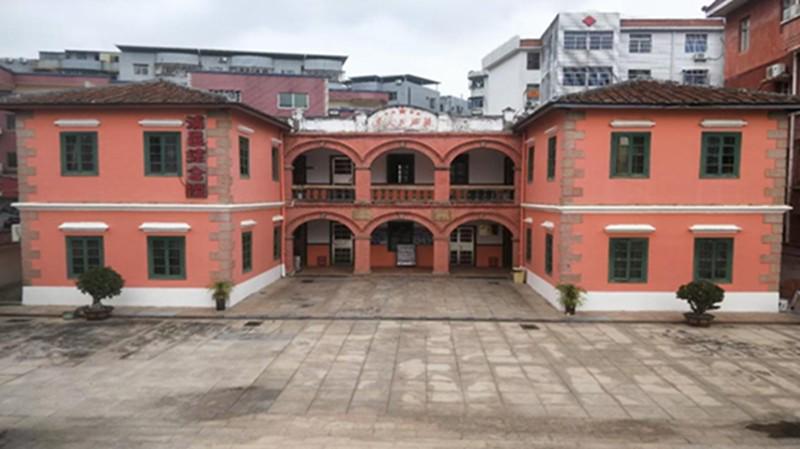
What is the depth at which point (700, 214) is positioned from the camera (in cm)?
1761

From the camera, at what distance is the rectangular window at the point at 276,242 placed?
2338 centimetres

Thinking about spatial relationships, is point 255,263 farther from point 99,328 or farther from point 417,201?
point 417,201

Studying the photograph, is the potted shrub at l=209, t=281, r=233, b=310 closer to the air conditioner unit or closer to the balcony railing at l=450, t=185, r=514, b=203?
the balcony railing at l=450, t=185, r=514, b=203

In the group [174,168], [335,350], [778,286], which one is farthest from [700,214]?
[174,168]

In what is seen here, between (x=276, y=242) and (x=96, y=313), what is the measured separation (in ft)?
28.1

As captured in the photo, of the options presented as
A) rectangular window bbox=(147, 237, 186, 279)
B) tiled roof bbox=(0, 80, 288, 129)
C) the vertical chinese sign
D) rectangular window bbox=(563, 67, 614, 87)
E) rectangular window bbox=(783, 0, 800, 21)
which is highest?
rectangular window bbox=(563, 67, 614, 87)

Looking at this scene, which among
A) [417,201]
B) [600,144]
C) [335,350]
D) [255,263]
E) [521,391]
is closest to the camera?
[521,391]

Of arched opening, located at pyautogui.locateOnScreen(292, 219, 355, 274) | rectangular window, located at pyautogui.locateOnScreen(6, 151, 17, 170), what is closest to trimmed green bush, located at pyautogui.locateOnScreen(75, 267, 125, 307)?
arched opening, located at pyautogui.locateOnScreen(292, 219, 355, 274)

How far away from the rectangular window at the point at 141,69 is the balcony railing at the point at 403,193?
1521 inches

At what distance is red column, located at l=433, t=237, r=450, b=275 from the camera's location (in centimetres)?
2484

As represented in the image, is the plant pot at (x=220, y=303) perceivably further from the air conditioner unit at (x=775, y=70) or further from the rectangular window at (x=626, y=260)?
the air conditioner unit at (x=775, y=70)

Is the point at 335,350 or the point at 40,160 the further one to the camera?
the point at 40,160

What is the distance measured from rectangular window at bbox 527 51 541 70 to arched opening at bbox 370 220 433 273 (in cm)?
2753

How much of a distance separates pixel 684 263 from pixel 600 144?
486cm
